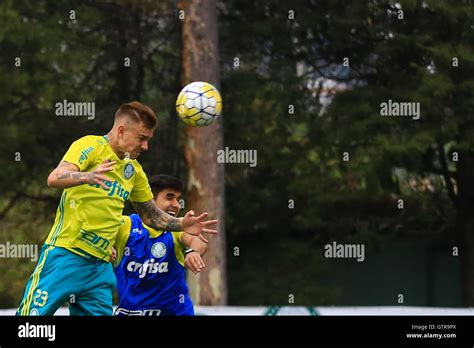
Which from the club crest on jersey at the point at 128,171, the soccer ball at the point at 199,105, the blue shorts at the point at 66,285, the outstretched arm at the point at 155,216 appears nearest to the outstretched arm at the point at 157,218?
the outstretched arm at the point at 155,216

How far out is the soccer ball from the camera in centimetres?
929

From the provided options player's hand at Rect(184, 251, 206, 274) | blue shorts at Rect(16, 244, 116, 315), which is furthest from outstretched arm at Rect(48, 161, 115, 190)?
player's hand at Rect(184, 251, 206, 274)

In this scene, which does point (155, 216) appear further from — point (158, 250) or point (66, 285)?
point (66, 285)

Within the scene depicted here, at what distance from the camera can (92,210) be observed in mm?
6762

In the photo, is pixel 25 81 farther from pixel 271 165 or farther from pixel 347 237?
pixel 347 237

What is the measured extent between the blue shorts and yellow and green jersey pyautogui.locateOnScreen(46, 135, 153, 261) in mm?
67

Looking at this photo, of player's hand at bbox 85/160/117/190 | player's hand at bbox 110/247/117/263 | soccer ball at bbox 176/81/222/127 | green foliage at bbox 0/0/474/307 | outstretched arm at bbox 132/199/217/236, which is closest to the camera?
player's hand at bbox 85/160/117/190

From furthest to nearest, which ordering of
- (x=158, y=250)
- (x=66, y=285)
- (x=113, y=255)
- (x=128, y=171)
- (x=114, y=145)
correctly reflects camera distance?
(x=158, y=250) → (x=113, y=255) → (x=128, y=171) → (x=114, y=145) → (x=66, y=285)

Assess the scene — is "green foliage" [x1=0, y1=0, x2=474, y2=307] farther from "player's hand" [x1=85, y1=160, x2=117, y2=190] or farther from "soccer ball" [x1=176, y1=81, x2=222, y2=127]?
"player's hand" [x1=85, y1=160, x2=117, y2=190]

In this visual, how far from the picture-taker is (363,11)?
644 inches

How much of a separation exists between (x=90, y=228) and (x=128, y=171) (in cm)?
49

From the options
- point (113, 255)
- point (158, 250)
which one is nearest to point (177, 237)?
point (158, 250)

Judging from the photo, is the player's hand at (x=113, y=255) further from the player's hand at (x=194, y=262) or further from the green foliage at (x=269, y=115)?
the green foliage at (x=269, y=115)

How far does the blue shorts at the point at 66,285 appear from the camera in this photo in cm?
668
